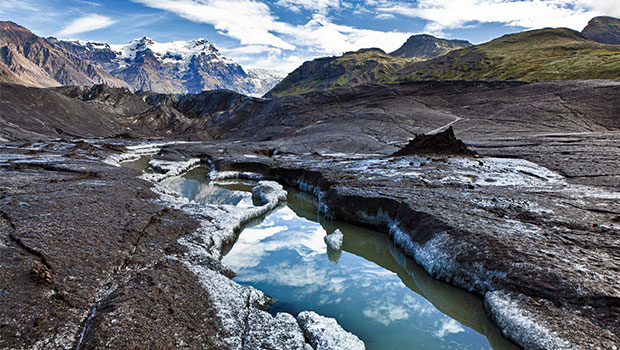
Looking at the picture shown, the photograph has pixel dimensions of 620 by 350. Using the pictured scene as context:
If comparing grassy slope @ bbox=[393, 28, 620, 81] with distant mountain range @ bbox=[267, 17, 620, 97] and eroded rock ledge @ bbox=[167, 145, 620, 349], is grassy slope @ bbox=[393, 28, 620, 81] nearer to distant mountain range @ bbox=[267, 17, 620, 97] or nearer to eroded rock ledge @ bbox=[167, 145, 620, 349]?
distant mountain range @ bbox=[267, 17, 620, 97]

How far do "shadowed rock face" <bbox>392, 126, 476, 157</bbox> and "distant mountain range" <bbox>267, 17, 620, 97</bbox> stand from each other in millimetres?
52686

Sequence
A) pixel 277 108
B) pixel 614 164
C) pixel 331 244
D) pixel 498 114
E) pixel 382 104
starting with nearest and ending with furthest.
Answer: pixel 331 244 → pixel 614 164 → pixel 498 114 → pixel 382 104 → pixel 277 108

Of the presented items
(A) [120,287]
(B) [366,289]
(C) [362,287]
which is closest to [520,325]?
(B) [366,289]

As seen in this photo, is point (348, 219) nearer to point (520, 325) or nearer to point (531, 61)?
point (520, 325)

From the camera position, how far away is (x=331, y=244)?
40.2ft

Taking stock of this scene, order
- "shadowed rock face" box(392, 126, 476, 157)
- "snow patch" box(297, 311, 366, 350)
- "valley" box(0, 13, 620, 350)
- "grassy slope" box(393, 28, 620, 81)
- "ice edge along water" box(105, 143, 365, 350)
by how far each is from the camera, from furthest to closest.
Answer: "grassy slope" box(393, 28, 620, 81) → "shadowed rock face" box(392, 126, 476, 157) → "snow patch" box(297, 311, 366, 350) → "ice edge along water" box(105, 143, 365, 350) → "valley" box(0, 13, 620, 350)

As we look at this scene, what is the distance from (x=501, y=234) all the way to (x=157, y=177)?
23018 mm

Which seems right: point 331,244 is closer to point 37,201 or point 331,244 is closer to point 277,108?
point 37,201

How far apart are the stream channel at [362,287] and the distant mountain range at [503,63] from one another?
218 feet

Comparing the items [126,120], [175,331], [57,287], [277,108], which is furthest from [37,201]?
[126,120]

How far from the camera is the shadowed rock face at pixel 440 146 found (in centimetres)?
2095

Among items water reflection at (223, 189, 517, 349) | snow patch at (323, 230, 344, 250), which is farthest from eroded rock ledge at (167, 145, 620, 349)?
snow patch at (323, 230, 344, 250)

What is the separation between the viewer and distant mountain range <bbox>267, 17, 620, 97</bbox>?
2482 inches

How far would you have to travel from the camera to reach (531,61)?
257 feet
